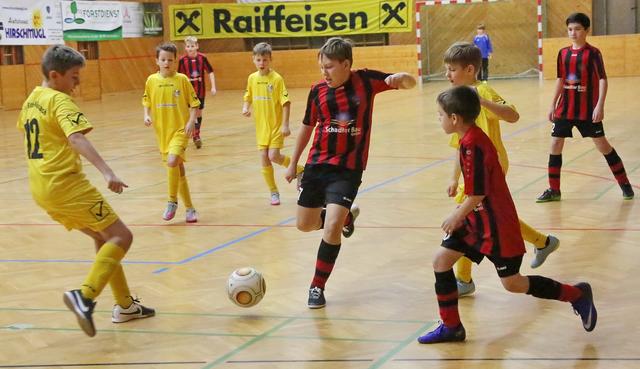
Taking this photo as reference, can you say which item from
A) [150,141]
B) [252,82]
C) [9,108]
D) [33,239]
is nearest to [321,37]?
[9,108]

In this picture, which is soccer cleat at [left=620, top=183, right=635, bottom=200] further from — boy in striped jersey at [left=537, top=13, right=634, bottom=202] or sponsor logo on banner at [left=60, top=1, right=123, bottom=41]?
sponsor logo on banner at [left=60, top=1, right=123, bottom=41]

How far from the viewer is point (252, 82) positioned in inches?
383

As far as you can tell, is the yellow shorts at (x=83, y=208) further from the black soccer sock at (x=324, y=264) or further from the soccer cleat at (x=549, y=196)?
the soccer cleat at (x=549, y=196)

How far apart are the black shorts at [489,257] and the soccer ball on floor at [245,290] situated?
1.34m

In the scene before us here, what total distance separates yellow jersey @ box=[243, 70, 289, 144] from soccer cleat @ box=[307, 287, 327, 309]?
4.05 meters

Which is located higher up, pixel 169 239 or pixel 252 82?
pixel 252 82

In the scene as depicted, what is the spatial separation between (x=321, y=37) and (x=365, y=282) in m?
24.0

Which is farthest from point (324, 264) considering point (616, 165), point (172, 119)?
point (616, 165)

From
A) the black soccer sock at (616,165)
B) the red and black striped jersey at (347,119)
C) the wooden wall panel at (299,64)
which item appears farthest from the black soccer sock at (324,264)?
the wooden wall panel at (299,64)

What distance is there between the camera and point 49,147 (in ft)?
16.6

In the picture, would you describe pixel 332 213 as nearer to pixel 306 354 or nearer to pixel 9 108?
pixel 306 354

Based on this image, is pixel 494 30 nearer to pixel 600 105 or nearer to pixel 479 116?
pixel 600 105

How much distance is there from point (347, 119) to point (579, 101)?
12.7ft

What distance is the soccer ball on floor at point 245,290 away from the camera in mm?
5547
